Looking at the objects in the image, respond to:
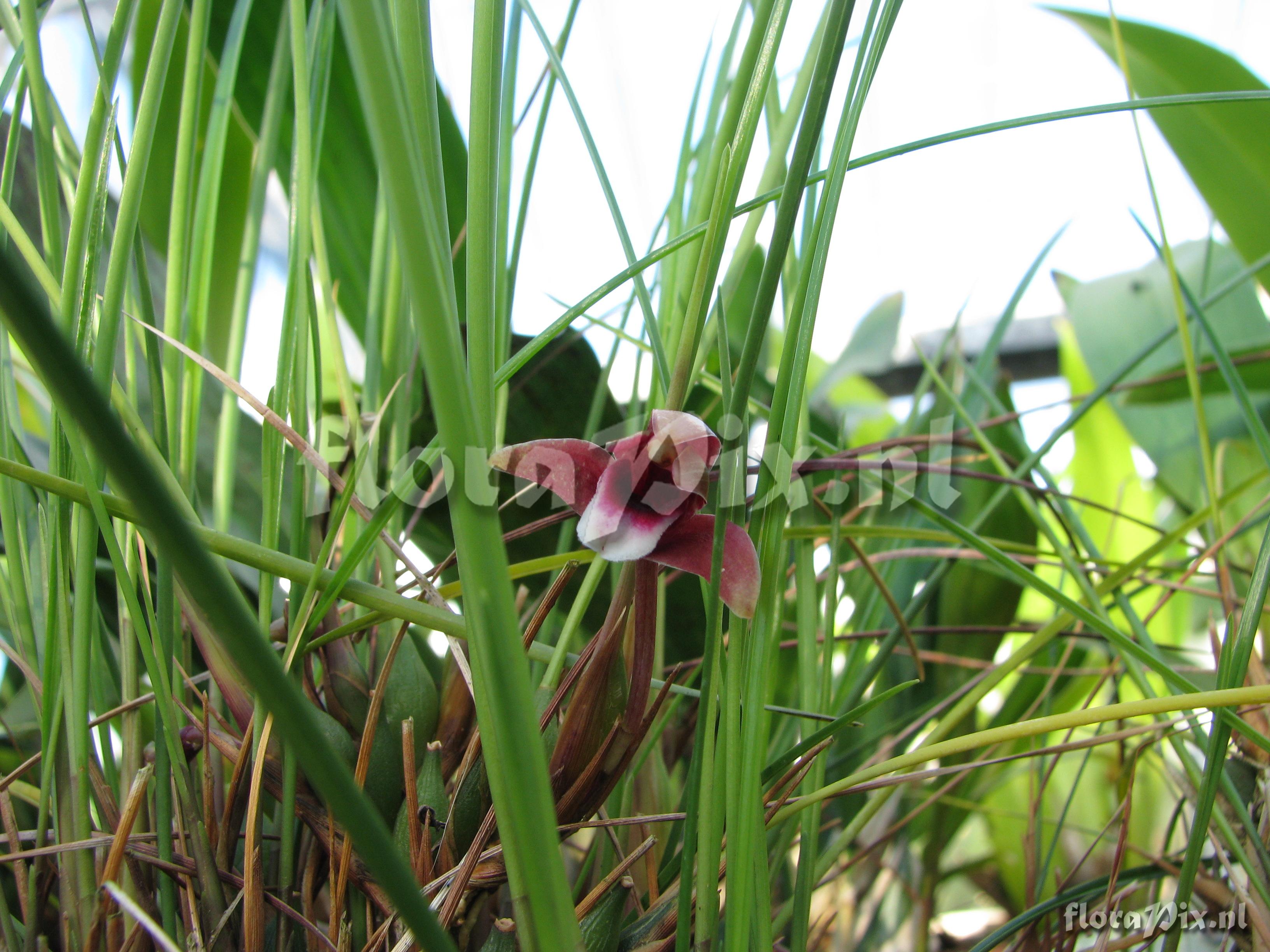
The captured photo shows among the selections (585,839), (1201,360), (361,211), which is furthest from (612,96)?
(585,839)

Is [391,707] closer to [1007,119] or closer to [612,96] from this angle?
[1007,119]

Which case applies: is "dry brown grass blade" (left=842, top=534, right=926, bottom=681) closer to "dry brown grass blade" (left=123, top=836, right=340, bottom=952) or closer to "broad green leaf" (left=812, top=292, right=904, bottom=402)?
"dry brown grass blade" (left=123, top=836, right=340, bottom=952)

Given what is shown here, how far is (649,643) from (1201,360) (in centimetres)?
43

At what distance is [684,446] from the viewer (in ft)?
0.50

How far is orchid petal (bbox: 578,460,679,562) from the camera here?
0.15 m

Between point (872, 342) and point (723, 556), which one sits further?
point (872, 342)

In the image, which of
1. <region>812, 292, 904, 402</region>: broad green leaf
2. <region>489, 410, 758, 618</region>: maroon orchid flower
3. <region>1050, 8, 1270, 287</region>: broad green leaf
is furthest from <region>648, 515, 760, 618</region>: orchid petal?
<region>812, 292, 904, 402</region>: broad green leaf

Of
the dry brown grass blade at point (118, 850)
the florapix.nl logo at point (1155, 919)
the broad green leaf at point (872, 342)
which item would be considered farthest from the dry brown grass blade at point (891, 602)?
the broad green leaf at point (872, 342)

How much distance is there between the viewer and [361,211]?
17.4 inches

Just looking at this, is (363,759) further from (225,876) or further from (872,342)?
(872,342)

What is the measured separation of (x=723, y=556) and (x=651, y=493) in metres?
0.02

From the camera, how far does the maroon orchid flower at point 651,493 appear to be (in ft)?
0.49

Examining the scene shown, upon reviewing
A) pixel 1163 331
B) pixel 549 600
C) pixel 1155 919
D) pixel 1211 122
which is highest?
pixel 1211 122

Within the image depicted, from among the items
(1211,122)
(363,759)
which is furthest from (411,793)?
(1211,122)
